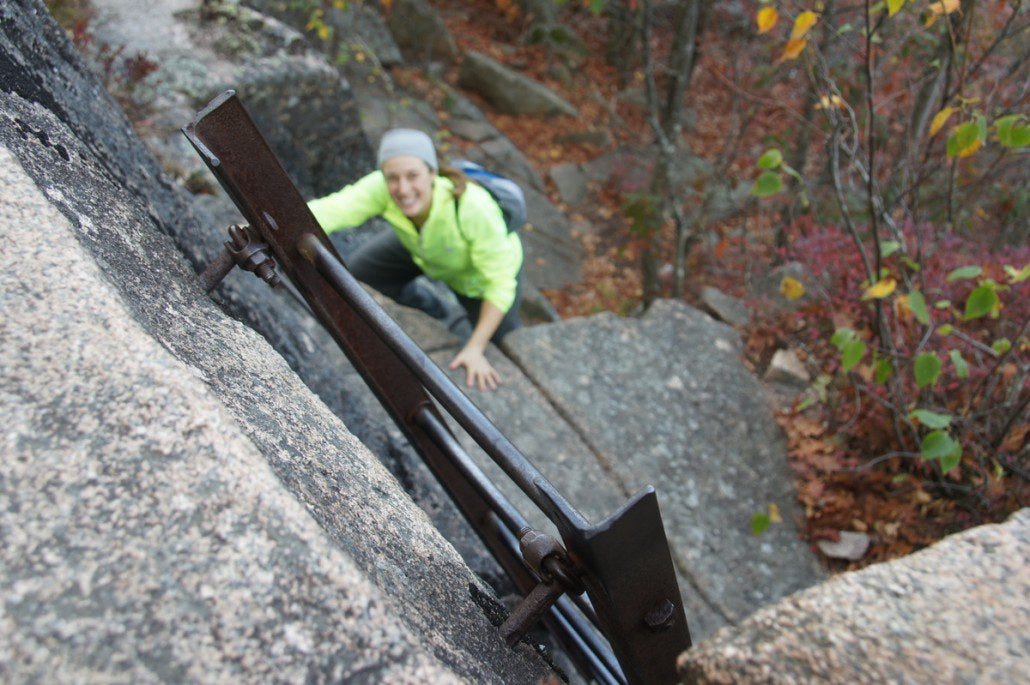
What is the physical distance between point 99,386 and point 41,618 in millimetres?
342

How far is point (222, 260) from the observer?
1.70m

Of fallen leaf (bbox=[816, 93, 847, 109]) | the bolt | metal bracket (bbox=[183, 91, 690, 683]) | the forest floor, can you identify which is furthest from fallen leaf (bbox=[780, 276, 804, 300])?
the bolt

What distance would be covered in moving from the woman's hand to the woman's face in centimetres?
82

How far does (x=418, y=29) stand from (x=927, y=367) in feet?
33.2

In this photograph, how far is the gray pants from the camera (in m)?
4.57

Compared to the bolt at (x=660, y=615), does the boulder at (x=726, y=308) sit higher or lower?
lower

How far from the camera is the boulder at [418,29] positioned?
1085cm

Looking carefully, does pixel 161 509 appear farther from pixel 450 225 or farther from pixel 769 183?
pixel 769 183

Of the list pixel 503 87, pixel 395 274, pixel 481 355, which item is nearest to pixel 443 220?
pixel 481 355

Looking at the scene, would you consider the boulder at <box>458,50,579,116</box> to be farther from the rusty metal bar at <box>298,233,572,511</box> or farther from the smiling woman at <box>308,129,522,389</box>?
the rusty metal bar at <box>298,233,572,511</box>

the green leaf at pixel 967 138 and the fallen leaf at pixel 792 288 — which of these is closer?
the green leaf at pixel 967 138

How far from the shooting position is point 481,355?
12.8 ft

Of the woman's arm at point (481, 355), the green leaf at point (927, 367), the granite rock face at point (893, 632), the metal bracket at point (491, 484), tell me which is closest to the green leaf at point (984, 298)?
the green leaf at point (927, 367)

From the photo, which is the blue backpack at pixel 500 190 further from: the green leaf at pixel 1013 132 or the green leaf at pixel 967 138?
the green leaf at pixel 1013 132
